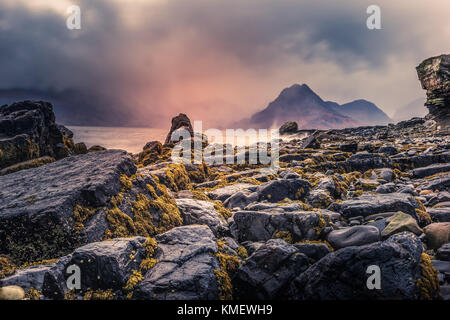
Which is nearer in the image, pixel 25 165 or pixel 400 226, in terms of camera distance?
pixel 400 226

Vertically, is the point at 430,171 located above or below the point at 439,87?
below

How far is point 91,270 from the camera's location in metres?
4.50

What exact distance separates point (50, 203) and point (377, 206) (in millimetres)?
9642

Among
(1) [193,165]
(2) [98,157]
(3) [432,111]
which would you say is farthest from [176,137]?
(3) [432,111]

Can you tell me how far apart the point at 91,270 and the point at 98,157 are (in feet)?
19.3

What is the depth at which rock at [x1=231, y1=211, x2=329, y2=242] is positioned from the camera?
646 centimetres

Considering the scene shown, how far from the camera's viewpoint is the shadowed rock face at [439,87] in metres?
43.3

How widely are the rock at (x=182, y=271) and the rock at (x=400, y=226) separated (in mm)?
4394

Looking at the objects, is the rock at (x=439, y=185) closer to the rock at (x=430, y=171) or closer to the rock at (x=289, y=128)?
the rock at (x=430, y=171)

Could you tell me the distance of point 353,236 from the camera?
18.8ft

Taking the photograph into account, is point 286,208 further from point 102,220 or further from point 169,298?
point 102,220

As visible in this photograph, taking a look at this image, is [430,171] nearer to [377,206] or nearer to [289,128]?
[377,206]

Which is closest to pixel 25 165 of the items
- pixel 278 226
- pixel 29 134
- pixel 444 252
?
pixel 29 134

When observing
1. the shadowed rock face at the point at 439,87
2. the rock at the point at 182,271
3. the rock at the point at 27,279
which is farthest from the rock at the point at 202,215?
the shadowed rock face at the point at 439,87
